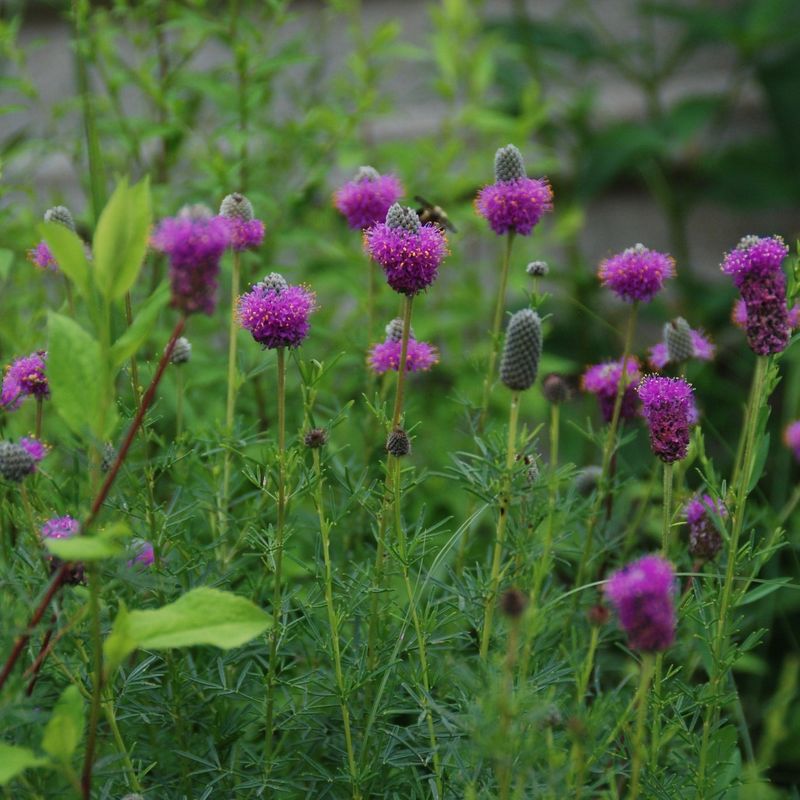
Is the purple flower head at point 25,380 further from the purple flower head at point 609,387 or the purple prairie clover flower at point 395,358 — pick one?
the purple flower head at point 609,387

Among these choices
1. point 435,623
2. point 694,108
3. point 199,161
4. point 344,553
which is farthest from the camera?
point 694,108

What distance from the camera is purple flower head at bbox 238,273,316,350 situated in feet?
2.92

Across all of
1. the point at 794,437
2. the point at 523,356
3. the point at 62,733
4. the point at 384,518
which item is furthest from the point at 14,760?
the point at 794,437

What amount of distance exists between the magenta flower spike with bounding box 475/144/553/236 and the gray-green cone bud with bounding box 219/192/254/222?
24 cm

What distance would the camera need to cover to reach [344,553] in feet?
3.83

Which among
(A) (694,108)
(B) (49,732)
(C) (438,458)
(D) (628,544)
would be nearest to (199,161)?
(C) (438,458)

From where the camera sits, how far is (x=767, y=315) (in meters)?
0.88

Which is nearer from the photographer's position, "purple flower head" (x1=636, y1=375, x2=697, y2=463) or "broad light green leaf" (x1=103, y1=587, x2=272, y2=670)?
"broad light green leaf" (x1=103, y1=587, x2=272, y2=670)

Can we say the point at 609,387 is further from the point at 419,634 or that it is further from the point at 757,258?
the point at 419,634

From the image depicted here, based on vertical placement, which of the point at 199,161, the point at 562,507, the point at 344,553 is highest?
the point at 199,161

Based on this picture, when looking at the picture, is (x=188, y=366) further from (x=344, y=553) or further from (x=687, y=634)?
(x=687, y=634)

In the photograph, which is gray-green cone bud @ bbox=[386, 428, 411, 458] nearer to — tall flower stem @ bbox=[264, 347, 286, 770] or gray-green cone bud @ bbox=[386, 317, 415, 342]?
tall flower stem @ bbox=[264, 347, 286, 770]

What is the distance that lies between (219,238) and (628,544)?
0.71m

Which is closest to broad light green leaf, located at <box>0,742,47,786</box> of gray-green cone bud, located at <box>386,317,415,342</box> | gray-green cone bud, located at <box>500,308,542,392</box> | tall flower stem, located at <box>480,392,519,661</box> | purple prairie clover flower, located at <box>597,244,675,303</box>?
tall flower stem, located at <box>480,392,519,661</box>
